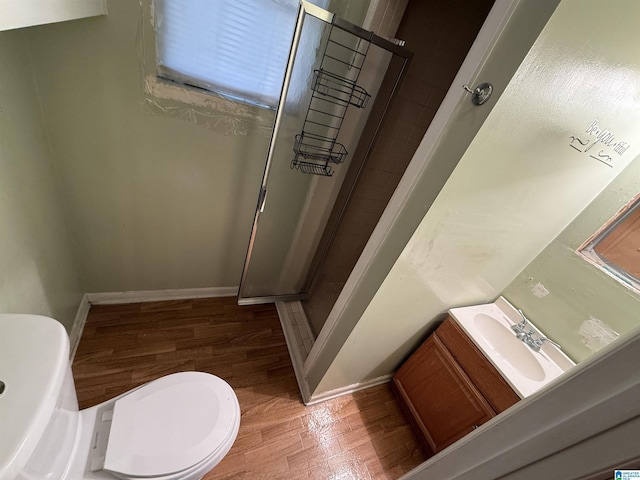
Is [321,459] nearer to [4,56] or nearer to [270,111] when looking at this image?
[270,111]

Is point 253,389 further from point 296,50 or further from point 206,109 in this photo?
point 296,50

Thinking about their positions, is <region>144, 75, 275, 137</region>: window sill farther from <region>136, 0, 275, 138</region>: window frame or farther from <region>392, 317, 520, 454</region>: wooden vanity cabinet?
<region>392, 317, 520, 454</region>: wooden vanity cabinet

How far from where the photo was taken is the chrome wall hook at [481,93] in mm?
645

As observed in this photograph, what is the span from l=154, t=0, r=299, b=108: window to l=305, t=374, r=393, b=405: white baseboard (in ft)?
5.37

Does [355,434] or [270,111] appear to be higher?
[270,111]

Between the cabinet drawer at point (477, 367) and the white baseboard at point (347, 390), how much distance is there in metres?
0.57

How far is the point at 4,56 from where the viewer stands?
742mm

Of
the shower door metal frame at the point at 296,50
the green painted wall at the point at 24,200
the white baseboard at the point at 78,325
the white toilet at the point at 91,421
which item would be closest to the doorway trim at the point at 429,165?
the shower door metal frame at the point at 296,50

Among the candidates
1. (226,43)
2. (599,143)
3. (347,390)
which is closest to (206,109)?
(226,43)

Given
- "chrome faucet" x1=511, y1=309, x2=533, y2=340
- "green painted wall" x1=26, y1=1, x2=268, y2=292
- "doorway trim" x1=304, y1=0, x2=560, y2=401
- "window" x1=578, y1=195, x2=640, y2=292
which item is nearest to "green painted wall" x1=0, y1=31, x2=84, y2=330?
"green painted wall" x1=26, y1=1, x2=268, y2=292

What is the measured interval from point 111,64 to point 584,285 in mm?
2272

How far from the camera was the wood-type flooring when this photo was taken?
1.20 metres

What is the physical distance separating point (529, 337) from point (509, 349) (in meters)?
0.12

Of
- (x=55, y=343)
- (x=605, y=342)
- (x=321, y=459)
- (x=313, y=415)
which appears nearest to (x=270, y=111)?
(x=55, y=343)
